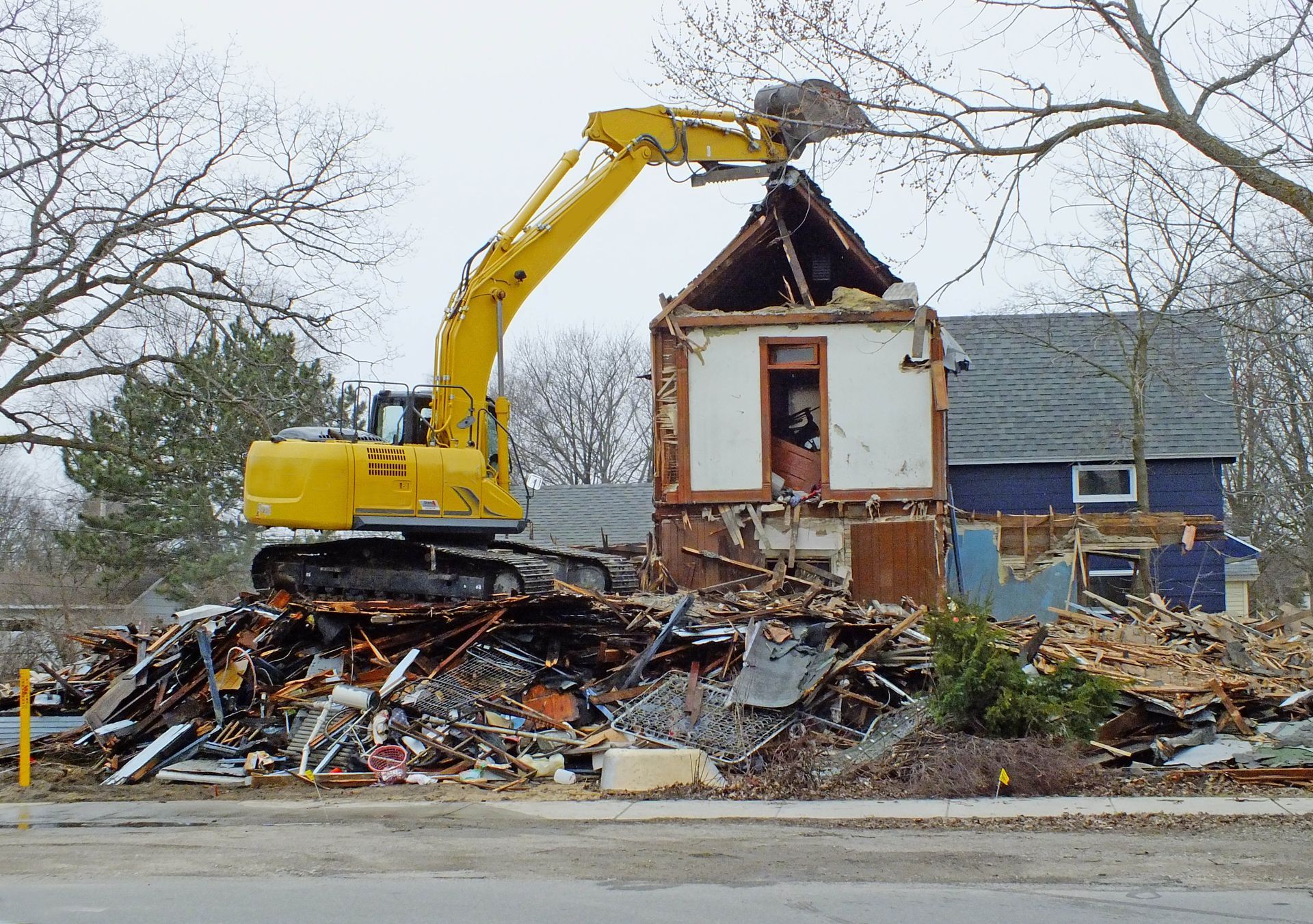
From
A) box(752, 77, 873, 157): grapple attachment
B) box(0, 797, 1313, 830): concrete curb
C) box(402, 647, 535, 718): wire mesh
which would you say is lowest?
box(0, 797, 1313, 830): concrete curb

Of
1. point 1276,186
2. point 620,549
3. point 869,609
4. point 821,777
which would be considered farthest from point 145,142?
point 1276,186

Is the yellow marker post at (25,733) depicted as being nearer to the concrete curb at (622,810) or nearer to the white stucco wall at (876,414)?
the concrete curb at (622,810)

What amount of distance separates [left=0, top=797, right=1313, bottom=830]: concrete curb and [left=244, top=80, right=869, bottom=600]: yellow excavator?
428cm

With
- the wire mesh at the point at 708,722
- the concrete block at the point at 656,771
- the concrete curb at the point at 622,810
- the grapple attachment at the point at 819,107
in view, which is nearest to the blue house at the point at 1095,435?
the wire mesh at the point at 708,722

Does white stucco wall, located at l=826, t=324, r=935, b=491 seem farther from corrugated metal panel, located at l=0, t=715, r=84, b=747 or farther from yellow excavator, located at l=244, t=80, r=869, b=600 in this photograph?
corrugated metal panel, located at l=0, t=715, r=84, b=747

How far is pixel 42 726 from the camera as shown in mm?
14414

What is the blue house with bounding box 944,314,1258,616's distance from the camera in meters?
27.4

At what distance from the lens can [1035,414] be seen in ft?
97.2

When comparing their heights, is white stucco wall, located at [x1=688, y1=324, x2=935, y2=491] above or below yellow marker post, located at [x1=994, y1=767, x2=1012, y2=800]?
above

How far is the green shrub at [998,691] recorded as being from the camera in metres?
11.0

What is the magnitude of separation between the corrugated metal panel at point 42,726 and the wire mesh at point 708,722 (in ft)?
21.9

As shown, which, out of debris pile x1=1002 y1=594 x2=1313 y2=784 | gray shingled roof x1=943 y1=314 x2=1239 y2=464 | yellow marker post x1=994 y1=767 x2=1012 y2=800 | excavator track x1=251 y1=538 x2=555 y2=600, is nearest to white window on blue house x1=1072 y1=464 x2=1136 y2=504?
gray shingled roof x1=943 y1=314 x2=1239 y2=464

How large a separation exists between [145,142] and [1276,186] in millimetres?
18558

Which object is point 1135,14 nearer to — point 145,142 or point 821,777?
point 821,777
